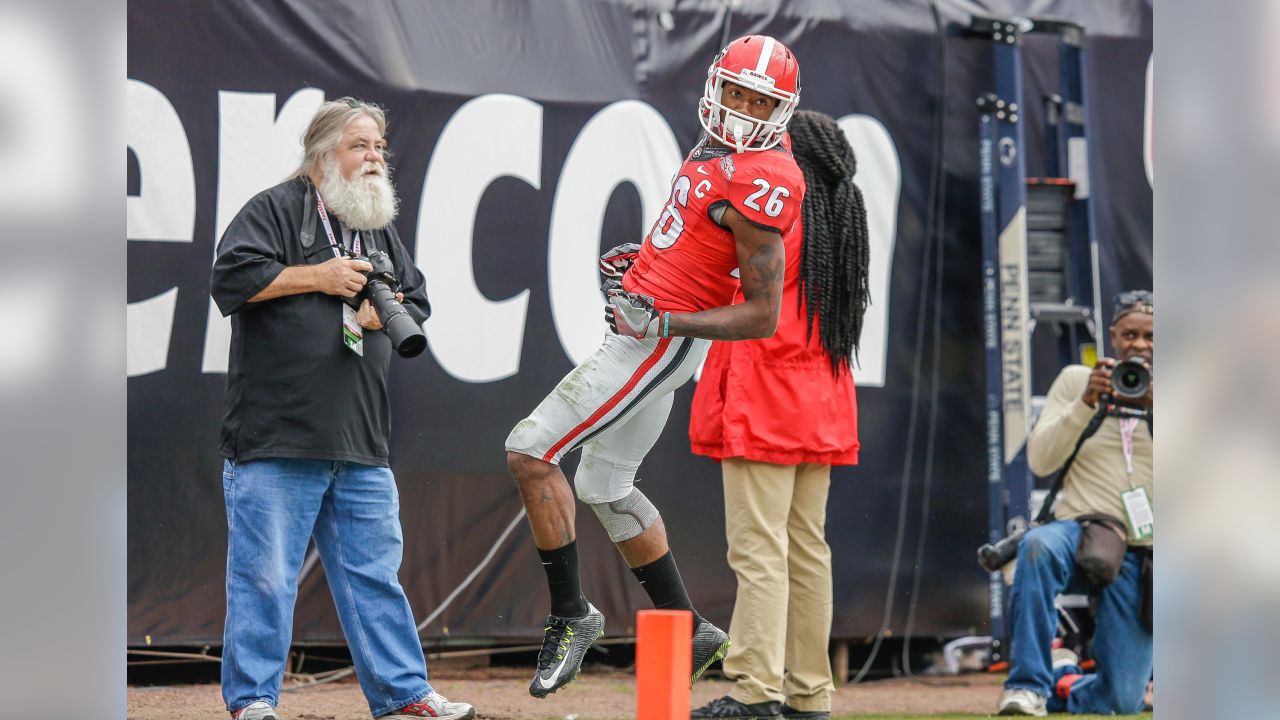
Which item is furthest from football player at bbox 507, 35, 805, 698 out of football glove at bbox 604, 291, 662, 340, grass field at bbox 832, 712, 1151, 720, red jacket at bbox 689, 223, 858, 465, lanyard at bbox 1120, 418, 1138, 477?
lanyard at bbox 1120, 418, 1138, 477

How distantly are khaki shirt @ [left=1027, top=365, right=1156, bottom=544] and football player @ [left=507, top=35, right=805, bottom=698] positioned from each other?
2481mm

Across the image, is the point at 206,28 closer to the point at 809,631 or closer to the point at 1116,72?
the point at 809,631

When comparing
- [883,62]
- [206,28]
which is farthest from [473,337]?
[883,62]

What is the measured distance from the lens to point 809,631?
5941 mm

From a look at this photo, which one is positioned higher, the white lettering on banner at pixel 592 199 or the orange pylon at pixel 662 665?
the white lettering on banner at pixel 592 199

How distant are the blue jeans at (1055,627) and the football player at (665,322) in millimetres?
2144

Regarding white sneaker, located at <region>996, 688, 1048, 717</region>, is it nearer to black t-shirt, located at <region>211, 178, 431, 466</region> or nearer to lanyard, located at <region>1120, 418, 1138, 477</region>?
lanyard, located at <region>1120, 418, 1138, 477</region>

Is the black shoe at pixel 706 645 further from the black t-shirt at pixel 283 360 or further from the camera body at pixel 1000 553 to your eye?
the camera body at pixel 1000 553

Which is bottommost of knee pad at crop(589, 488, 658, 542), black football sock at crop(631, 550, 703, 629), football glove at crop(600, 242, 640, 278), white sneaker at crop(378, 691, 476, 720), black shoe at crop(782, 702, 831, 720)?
black shoe at crop(782, 702, 831, 720)

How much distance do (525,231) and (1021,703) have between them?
3.26 m

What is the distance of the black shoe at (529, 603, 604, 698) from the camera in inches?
187

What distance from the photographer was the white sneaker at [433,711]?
526 centimetres
